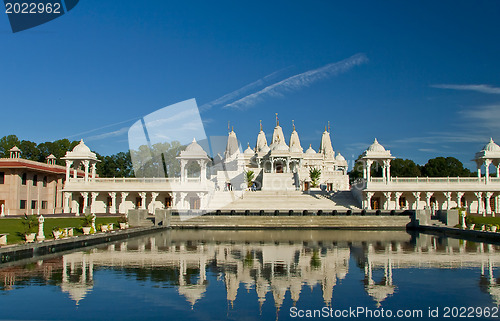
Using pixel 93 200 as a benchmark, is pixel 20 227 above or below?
below

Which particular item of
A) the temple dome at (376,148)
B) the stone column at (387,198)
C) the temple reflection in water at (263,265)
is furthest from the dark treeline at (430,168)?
the temple reflection in water at (263,265)

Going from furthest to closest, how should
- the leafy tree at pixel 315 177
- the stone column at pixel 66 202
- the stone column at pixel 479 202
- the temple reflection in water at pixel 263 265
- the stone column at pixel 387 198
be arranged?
the leafy tree at pixel 315 177
the stone column at pixel 387 198
the stone column at pixel 479 202
the stone column at pixel 66 202
the temple reflection in water at pixel 263 265

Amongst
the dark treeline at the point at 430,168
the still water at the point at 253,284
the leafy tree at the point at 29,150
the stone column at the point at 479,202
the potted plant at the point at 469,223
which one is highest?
the leafy tree at the point at 29,150

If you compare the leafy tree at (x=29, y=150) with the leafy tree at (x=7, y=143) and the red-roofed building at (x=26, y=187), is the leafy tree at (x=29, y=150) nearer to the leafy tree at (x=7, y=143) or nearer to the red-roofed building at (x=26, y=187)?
the leafy tree at (x=7, y=143)

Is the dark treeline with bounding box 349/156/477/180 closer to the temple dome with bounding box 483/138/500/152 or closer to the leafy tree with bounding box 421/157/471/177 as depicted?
the leafy tree with bounding box 421/157/471/177

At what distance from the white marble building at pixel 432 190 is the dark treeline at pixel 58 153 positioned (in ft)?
129

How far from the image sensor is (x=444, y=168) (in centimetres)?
8325

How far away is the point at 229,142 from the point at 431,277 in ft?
287

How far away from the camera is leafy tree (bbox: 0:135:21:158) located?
237 feet

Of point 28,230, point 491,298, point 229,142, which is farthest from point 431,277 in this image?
point 229,142

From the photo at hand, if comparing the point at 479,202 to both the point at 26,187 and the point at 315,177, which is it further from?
the point at 26,187

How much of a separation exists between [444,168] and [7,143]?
74.1 meters

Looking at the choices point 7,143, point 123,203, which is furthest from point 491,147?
point 7,143

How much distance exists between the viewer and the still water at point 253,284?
10.2 metres
